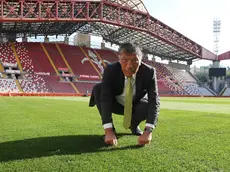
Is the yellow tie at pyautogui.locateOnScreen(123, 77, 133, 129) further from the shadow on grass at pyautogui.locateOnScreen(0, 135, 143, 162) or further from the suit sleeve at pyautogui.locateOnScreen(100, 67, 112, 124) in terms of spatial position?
the shadow on grass at pyautogui.locateOnScreen(0, 135, 143, 162)

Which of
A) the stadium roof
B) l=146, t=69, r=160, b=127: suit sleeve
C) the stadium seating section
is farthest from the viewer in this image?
the stadium seating section

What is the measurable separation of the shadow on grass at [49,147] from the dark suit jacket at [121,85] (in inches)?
15.3

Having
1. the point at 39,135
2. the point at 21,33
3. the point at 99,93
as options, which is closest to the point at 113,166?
the point at 99,93

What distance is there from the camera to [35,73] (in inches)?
1411

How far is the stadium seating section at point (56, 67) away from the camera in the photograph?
34344 millimetres

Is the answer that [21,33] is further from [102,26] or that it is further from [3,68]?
[102,26]

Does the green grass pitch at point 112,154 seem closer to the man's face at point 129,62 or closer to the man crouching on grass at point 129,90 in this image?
the man crouching on grass at point 129,90

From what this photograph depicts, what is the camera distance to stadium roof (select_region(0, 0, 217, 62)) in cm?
2955

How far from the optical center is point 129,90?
314 centimetres

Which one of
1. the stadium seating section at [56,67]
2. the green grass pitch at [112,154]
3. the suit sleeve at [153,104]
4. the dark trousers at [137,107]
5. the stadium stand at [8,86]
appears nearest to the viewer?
the green grass pitch at [112,154]

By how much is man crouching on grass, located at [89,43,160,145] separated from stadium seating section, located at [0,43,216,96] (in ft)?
100

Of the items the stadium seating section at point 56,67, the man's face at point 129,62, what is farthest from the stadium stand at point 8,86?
the man's face at point 129,62

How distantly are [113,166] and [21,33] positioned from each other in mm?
44378

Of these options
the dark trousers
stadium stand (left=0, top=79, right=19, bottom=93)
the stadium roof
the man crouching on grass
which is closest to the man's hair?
the man crouching on grass
